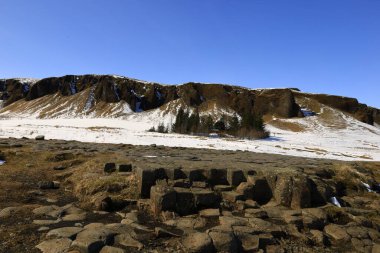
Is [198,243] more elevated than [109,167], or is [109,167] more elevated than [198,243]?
[109,167]

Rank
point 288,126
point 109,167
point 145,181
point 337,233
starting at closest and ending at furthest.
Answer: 1. point 337,233
2. point 145,181
3. point 109,167
4. point 288,126

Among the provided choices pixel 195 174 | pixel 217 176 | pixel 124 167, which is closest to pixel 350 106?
pixel 217 176

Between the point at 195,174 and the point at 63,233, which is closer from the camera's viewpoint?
the point at 63,233

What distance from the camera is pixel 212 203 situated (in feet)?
32.6

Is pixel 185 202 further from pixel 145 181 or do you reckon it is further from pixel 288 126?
pixel 288 126

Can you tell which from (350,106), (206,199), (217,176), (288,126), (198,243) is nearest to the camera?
(198,243)

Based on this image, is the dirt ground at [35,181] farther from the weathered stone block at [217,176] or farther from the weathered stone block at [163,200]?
the weathered stone block at [163,200]

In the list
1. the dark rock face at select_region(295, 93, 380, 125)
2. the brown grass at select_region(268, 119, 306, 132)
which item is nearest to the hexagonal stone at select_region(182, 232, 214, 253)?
the brown grass at select_region(268, 119, 306, 132)

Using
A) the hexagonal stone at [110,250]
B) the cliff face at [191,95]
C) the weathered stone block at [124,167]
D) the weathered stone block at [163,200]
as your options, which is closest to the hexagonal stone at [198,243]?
the hexagonal stone at [110,250]

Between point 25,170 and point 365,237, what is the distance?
14.0m

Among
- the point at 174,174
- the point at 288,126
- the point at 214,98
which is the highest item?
the point at 214,98

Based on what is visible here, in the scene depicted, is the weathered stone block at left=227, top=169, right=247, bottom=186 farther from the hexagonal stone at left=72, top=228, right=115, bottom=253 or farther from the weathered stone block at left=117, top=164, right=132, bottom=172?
the hexagonal stone at left=72, top=228, right=115, bottom=253

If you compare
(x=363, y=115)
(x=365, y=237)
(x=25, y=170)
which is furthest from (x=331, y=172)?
(x=363, y=115)

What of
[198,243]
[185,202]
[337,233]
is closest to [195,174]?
[185,202]
